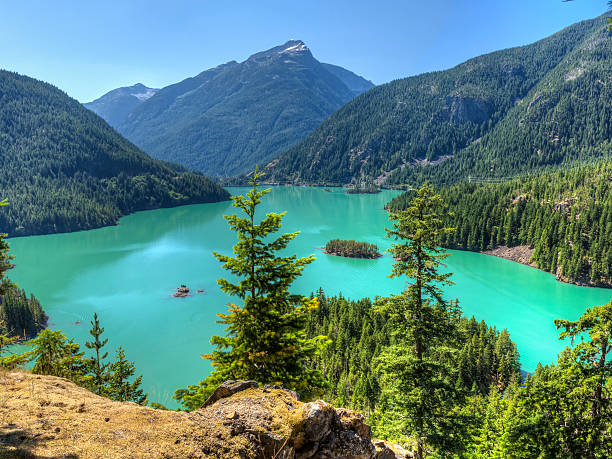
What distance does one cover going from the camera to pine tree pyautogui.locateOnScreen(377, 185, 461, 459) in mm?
12587

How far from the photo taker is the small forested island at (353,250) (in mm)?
77062

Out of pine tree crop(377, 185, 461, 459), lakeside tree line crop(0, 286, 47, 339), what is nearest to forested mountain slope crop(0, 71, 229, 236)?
lakeside tree line crop(0, 286, 47, 339)

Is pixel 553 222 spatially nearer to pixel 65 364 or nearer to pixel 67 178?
pixel 65 364

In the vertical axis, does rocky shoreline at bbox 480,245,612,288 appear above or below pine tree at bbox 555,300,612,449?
below

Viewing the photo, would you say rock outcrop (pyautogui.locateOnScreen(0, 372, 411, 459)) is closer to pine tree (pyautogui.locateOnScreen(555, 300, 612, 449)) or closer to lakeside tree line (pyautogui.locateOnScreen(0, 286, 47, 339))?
pine tree (pyautogui.locateOnScreen(555, 300, 612, 449))

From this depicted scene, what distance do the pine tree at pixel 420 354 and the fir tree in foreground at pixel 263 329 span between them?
13.7 feet

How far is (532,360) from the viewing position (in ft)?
121

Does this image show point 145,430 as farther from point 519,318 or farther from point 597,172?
point 597,172

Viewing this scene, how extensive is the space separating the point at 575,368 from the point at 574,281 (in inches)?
2569

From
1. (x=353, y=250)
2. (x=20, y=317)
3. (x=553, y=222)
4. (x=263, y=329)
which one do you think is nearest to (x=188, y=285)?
(x=20, y=317)

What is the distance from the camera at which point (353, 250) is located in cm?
7775

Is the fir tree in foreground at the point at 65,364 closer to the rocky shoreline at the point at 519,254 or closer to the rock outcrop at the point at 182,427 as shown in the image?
the rock outcrop at the point at 182,427

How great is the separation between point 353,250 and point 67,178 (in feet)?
482

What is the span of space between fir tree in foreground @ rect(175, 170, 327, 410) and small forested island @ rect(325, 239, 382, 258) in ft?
222
